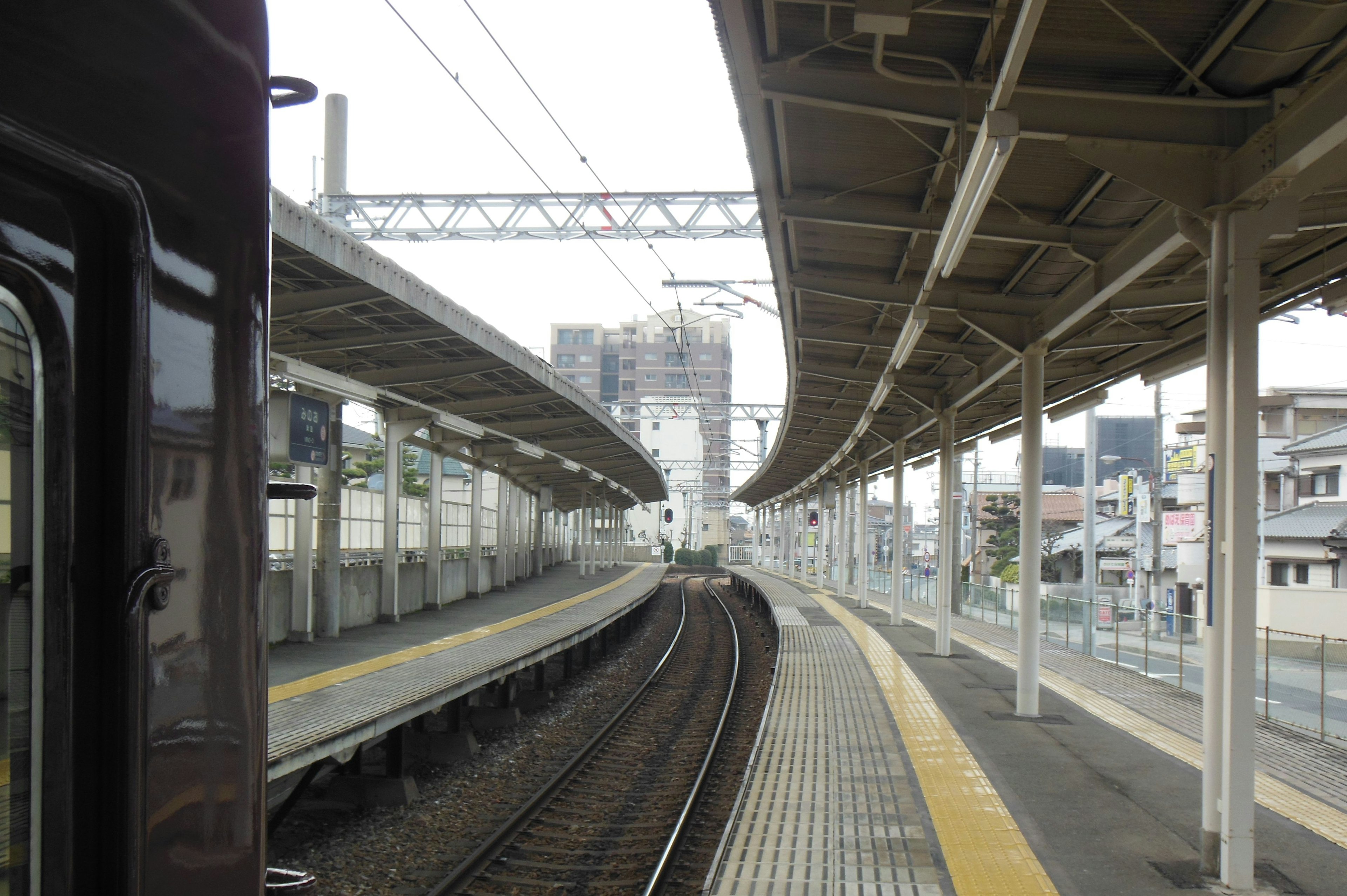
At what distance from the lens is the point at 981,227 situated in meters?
7.50

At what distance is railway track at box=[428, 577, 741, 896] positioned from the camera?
6.79 m

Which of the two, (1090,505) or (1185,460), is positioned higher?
(1185,460)

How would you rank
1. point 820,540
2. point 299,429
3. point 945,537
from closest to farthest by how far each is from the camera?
point 299,429 → point 945,537 → point 820,540

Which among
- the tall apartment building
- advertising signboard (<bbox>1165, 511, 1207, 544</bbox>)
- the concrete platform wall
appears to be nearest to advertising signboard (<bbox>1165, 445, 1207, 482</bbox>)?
advertising signboard (<bbox>1165, 511, 1207, 544</bbox>)

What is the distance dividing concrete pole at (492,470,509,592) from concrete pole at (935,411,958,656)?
38.3 feet

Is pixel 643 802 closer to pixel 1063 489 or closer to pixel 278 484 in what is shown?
pixel 278 484

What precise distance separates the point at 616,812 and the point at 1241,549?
5.60 metres

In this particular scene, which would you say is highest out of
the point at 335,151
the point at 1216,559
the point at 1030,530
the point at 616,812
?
the point at 335,151

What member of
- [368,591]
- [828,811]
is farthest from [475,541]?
[828,811]

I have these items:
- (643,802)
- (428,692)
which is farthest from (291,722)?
(643,802)

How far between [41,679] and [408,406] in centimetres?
1460

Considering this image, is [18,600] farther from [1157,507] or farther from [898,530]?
[1157,507]

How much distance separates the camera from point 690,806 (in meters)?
8.20

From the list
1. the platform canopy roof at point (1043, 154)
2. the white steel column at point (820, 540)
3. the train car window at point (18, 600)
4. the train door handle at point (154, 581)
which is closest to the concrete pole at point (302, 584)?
the platform canopy roof at point (1043, 154)
